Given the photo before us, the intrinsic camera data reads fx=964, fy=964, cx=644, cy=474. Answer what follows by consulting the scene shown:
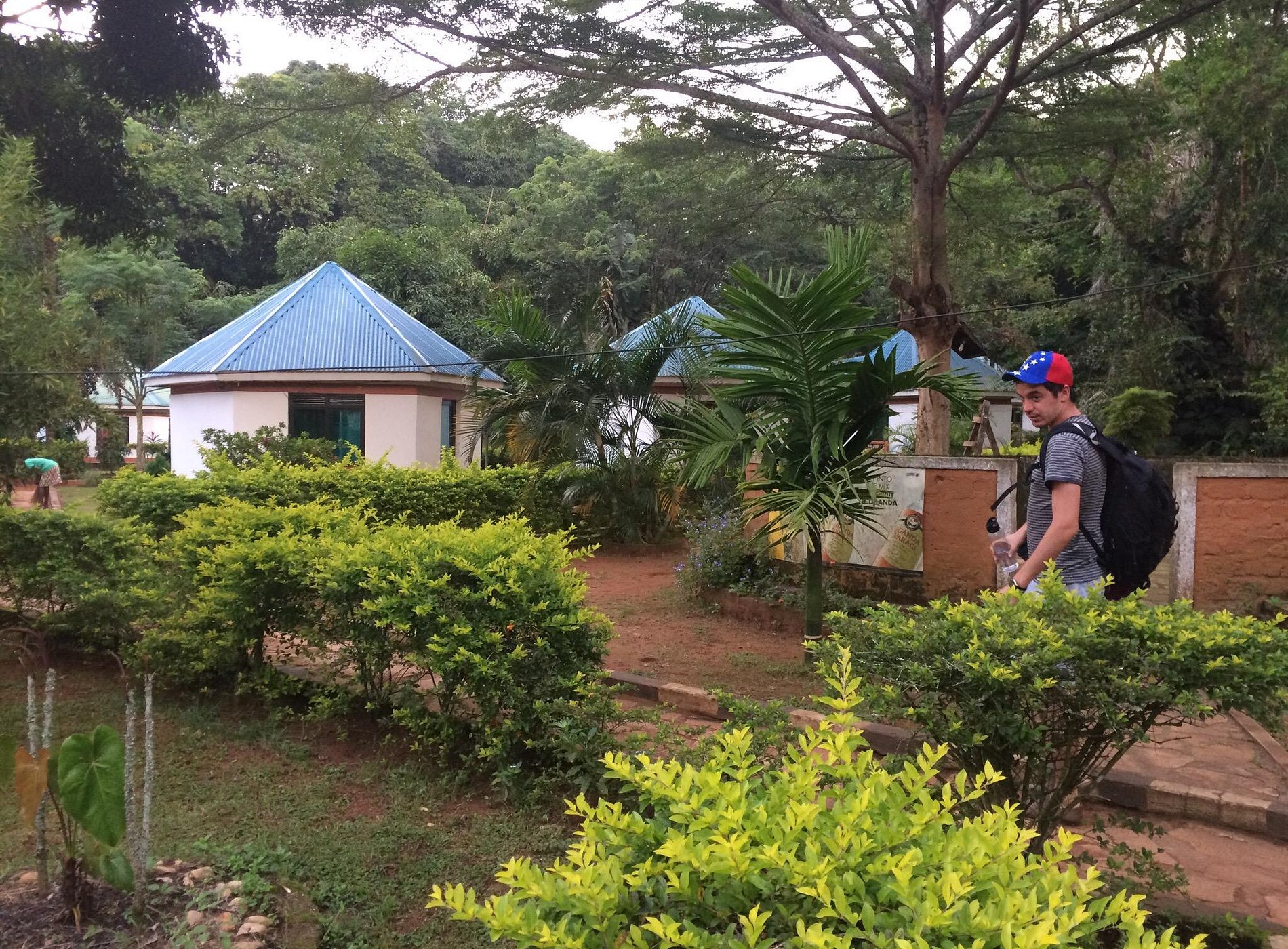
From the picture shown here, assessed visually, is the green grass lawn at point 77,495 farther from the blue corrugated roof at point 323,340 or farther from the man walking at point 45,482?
the blue corrugated roof at point 323,340

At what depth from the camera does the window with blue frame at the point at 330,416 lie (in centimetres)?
1798

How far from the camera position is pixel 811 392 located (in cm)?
645

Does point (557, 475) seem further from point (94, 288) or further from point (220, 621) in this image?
point (94, 288)

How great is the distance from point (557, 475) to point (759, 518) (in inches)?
156

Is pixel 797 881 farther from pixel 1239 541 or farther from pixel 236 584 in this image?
pixel 1239 541

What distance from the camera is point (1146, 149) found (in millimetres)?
15938

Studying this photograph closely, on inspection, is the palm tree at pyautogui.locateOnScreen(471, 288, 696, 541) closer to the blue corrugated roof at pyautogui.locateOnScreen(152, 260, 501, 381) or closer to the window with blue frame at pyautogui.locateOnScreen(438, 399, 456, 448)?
the blue corrugated roof at pyautogui.locateOnScreen(152, 260, 501, 381)

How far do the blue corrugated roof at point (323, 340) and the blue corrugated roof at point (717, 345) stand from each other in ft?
9.72

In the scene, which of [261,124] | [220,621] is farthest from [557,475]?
[220,621]

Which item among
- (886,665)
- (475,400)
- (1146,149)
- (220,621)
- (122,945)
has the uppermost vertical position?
(1146,149)

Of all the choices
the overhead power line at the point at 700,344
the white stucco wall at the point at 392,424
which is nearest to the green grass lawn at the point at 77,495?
the overhead power line at the point at 700,344

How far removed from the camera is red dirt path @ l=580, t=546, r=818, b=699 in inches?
252

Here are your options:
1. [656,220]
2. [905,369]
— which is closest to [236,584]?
[656,220]

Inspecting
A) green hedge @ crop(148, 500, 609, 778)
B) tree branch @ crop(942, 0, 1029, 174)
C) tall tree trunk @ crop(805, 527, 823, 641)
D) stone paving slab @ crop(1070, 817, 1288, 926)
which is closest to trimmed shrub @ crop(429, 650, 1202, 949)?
stone paving slab @ crop(1070, 817, 1288, 926)
